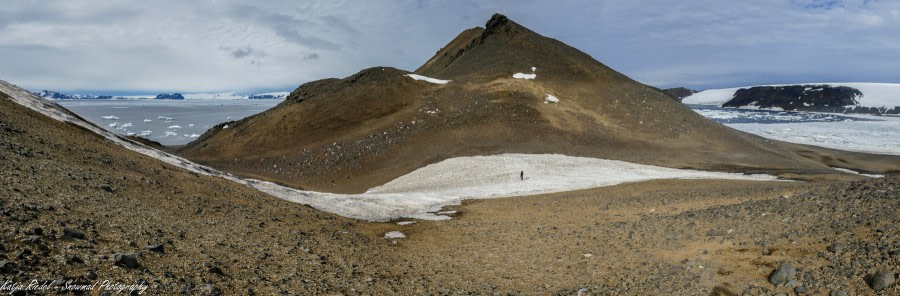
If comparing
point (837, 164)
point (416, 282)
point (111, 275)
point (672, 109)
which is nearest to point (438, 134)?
point (672, 109)

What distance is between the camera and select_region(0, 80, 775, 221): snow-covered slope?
65.4 feet

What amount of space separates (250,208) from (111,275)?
7.36 m

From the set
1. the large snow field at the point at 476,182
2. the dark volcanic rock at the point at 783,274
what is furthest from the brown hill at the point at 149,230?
the dark volcanic rock at the point at 783,274

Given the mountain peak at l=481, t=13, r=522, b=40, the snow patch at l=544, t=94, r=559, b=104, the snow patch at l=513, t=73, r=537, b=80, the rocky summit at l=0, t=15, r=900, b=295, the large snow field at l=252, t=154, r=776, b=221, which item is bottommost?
the large snow field at l=252, t=154, r=776, b=221

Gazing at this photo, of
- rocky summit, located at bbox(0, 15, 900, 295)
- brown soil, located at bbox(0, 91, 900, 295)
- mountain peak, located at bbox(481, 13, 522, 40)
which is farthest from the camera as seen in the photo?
mountain peak, located at bbox(481, 13, 522, 40)

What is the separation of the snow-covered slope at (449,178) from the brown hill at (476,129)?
3.08 meters

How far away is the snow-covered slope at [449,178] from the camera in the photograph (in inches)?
785

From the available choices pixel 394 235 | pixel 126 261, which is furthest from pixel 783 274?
pixel 126 261

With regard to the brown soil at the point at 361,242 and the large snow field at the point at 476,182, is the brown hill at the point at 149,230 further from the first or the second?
the large snow field at the point at 476,182

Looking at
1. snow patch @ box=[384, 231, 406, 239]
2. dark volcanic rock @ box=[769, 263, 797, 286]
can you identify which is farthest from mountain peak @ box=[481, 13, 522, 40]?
dark volcanic rock @ box=[769, 263, 797, 286]

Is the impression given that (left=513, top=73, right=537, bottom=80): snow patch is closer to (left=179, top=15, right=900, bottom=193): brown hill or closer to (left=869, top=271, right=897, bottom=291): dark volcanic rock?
(left=179, top=15, right=900, bottom=193): brown hill

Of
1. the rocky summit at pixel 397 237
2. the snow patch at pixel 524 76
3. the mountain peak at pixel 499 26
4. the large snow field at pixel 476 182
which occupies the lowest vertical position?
the large snow field at pixel 476 182

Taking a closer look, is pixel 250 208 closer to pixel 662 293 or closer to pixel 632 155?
pixel 662 293

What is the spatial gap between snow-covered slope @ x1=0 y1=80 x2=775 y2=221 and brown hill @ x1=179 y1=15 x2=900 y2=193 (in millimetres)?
3081
